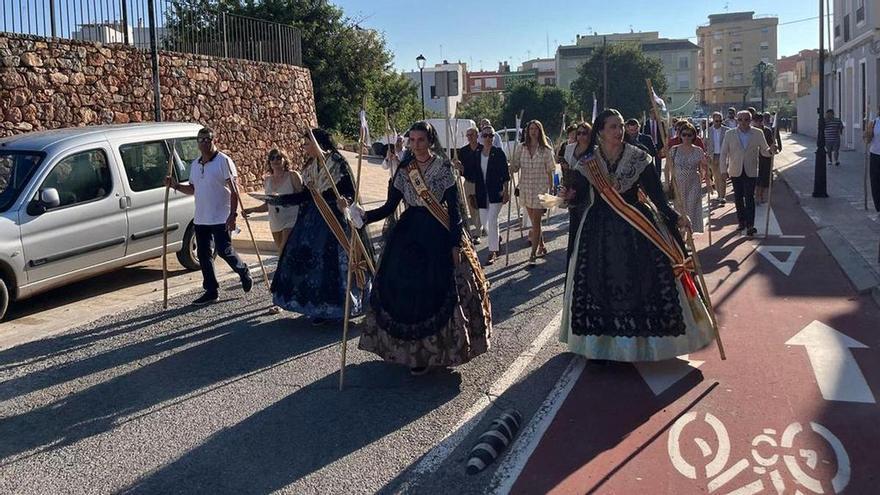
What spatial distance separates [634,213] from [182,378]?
3574 millimetres

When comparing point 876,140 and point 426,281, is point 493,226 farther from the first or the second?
point 876,140

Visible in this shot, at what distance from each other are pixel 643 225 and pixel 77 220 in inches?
244

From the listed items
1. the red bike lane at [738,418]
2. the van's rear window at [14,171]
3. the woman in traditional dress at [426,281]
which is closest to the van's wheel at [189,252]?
the van's rear window at [14,171]

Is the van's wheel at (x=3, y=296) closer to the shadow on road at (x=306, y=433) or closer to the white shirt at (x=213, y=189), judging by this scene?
the white shirt at (x=213, y=189)

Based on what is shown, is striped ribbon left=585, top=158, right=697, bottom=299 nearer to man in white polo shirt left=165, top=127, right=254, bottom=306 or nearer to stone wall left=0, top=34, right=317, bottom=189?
man in white polo shirt left=165, top=127, right=254, bottom=306

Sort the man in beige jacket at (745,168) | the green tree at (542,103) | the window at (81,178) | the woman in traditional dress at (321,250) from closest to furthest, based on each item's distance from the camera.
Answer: the woman in traditional dress at (321,250), the window at (81,178), the man in beige jacket at (745,168), the green tree at (542,103)

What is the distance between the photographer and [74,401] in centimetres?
638

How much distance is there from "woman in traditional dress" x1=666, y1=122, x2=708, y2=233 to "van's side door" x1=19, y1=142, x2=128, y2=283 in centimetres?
694

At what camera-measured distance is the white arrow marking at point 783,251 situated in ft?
34.8

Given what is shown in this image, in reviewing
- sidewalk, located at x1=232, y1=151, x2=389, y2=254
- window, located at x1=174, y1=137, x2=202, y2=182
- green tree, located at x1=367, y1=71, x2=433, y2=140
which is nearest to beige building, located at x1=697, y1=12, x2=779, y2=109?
green tree, located at x1=367, y1=71, x2=433, y2=140

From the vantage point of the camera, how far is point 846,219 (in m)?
14.1

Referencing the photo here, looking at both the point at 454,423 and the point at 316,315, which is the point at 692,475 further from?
the point at 316,315

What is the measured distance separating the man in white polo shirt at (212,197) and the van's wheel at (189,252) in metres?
1.98

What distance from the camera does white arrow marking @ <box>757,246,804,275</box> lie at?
34.8ft
